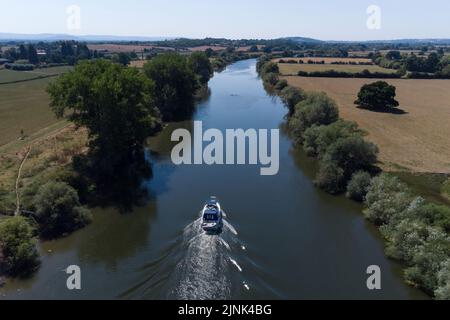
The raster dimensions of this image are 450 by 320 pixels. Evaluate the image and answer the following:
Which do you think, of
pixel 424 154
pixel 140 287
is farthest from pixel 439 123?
pixel 140 287

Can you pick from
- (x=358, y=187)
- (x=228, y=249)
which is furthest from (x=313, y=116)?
(x=228, y=249)

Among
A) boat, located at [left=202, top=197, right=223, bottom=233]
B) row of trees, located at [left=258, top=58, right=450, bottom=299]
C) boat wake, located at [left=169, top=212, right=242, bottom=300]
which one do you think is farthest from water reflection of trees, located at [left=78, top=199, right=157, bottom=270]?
row of trees, located at [left=258, top=58, right=450, bottom=299]

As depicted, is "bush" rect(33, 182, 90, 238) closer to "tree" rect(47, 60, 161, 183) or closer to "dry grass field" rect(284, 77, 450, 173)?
"tree" rect(47, 60, 161, 183)

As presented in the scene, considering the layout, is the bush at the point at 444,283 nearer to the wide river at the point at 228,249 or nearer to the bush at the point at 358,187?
the wide river at the point at 228,249

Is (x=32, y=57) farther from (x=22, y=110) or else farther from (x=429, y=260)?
(x=429, y=260)

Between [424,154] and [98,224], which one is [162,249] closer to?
[98,224]

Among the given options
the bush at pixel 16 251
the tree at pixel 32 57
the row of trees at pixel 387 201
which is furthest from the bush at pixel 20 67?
the bush at pixel 16 251

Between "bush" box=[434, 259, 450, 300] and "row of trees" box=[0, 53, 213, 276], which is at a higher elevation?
"row of trees" box=[0, 53, 213, 276]
